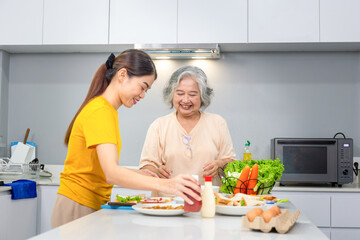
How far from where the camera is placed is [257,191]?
79.1 inches

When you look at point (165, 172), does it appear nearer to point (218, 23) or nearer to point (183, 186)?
point (183, 186)

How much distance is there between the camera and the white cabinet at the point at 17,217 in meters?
2.90

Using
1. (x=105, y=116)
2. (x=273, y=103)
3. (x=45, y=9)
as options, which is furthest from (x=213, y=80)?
(x=105, y=116)

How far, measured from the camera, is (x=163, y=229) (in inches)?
51.0

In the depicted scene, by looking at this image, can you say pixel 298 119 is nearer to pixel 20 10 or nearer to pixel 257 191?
pixel 257 191

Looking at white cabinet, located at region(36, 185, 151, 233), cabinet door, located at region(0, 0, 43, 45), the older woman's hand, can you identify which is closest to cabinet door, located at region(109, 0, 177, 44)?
cabinet door, located at region(0, 0, 43, 45)

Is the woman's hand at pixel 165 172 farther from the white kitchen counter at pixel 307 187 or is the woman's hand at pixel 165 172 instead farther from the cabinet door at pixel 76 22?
the cabinet door at pixel 76 22

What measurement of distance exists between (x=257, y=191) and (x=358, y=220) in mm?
1310

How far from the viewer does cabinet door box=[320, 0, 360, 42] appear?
319cm

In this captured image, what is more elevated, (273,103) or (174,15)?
(174,15)

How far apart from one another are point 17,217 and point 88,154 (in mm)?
1673

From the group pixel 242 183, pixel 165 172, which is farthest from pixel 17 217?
pixel 242 183

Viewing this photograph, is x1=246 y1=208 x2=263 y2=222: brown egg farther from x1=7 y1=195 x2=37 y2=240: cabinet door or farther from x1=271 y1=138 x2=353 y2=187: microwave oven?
x1=7 y1=195 x2=37 y2=240: cabinet door

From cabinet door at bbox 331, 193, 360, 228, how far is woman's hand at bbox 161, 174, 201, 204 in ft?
6.02
